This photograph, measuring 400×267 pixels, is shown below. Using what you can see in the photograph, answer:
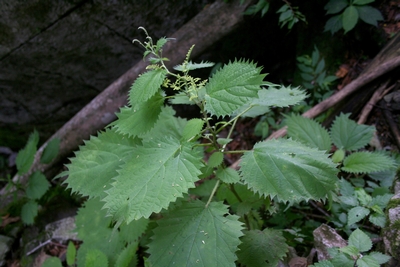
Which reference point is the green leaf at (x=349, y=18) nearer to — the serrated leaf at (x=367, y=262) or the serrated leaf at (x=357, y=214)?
the serrated leaf at (x=357, y=214)

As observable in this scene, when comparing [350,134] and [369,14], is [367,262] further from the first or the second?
[369,14]

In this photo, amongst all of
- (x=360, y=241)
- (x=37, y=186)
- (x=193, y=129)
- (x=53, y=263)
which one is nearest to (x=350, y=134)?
(x=360, y=241)

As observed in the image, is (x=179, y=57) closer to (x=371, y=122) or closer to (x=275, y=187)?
(x=371, y=122)

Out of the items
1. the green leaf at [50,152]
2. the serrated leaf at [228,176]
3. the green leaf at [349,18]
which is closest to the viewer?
the serrated leaf at [228,176]

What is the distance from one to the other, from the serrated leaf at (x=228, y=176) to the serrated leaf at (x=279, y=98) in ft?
1.12

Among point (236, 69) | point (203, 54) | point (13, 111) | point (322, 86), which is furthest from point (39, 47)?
point (322, 86)

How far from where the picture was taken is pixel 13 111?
10.5ft

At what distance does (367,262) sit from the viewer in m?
0.98

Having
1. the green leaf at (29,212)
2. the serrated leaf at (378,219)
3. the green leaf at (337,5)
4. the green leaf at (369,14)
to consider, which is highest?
the green leaf at (29,212)

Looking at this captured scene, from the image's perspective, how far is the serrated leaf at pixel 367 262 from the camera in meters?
0.96

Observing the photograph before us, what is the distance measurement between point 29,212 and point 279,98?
1991 millimetres

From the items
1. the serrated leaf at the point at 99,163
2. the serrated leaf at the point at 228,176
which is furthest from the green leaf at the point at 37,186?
the serrated leaf at the point at 228,176

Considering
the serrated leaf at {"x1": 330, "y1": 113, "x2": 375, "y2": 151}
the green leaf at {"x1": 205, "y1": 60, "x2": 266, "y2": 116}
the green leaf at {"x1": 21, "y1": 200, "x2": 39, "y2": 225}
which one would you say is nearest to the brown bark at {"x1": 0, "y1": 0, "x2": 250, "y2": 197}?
the green leaf at {"x1": 21, "y1": 200, "x2": 39, "y2": 225}

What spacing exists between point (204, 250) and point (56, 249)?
1.65m
